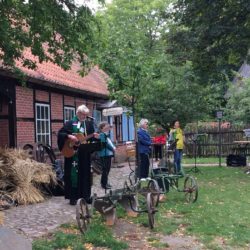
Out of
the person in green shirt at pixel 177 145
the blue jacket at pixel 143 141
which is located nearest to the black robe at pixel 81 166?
the blue jacket at pixel 143 141

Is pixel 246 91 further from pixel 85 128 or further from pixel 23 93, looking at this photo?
pixel 85 128

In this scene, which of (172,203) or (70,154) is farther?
(172,203)

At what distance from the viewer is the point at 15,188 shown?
9.73 metres

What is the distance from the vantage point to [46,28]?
9234 millimetres

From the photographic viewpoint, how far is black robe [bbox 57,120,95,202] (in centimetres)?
877

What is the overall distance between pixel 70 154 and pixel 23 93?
5.21 m

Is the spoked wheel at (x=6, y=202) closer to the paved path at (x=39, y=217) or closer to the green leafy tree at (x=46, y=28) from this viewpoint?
the paved path at (x=39, y=217)

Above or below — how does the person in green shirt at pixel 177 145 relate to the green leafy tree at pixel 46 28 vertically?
below

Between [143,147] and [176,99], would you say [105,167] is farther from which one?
[176,99]

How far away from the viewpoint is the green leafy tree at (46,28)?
866cm

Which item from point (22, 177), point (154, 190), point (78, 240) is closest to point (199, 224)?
point (154, 190)

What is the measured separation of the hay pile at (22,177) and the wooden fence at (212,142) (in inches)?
610

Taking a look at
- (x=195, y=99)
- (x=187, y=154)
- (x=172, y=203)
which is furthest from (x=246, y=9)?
(x=187, y=154)

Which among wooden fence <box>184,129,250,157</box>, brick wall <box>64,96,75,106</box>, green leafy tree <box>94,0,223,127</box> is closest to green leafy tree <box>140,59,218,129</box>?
green leafy tree <box>94,0,223,127</box>
